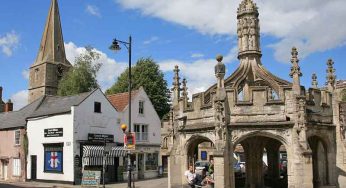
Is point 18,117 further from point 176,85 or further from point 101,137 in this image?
point 176,85

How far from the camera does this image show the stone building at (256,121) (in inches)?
627

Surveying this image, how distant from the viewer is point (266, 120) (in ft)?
53.6

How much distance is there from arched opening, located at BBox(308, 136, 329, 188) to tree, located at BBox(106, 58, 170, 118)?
35235mm

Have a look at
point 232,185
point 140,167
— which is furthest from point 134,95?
point 232,185

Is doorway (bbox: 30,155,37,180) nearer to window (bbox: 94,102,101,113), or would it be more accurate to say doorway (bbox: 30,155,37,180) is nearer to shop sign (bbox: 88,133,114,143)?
shop sign (bbox: 88,133,114,143)

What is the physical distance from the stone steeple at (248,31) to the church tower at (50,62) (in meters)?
61.5

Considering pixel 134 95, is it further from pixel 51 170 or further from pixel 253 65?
pixel 253 65

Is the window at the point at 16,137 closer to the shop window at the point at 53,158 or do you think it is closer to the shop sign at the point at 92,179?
the shop window at the point at 53,158

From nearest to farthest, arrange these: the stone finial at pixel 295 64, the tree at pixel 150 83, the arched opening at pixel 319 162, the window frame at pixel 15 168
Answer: the stone finial at pixel 295 64 < the arched opening at pixel 319 162 < the window frame at pixel 15 168 < the tree at pixel 150 83

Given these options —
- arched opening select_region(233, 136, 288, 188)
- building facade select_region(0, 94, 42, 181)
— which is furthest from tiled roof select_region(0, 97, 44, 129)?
arched opening select_region(233, 136, 288, 188)

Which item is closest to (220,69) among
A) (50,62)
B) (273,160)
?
(273,160)

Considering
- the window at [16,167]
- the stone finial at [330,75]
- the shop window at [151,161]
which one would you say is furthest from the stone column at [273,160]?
the window at [16,167]

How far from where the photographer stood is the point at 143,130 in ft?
132

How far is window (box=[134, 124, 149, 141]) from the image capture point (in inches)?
1543
